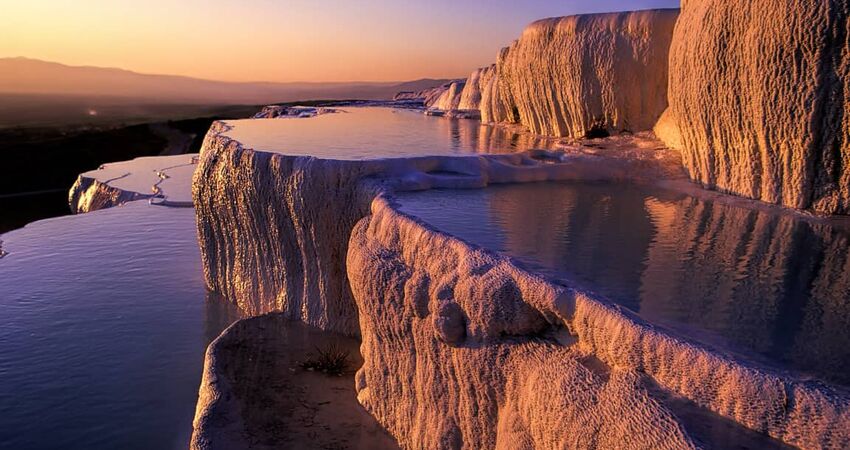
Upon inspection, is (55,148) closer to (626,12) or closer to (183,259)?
(183,259)

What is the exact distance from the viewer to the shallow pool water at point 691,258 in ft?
8.87

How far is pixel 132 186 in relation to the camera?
16.3 m

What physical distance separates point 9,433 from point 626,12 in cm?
933

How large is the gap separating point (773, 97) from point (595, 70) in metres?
4.22

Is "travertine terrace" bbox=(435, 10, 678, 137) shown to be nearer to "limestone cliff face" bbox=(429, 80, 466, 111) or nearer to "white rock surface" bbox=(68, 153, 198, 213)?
"white rock surface" bbox=(68, 153, 198, 213)

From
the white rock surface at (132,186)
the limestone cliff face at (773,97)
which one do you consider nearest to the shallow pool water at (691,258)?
the limestone cliff face at (773,97)

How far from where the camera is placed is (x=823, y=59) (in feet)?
14.9

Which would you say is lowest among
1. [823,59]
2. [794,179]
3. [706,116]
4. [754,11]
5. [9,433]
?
[9,433]

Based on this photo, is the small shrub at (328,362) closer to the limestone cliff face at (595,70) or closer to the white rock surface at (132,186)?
the limestone cliff face at (595,70)

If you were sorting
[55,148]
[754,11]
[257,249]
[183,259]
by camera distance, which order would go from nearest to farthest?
1. [754,11]
2. [257,249]
3. [183,259]
4. [55,148]

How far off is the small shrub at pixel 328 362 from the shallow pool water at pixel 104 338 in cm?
129

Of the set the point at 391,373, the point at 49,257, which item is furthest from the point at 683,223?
the point at 49,257

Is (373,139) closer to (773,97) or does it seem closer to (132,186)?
(773,97)

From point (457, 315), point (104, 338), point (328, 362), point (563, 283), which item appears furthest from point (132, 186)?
point (563, 283)
